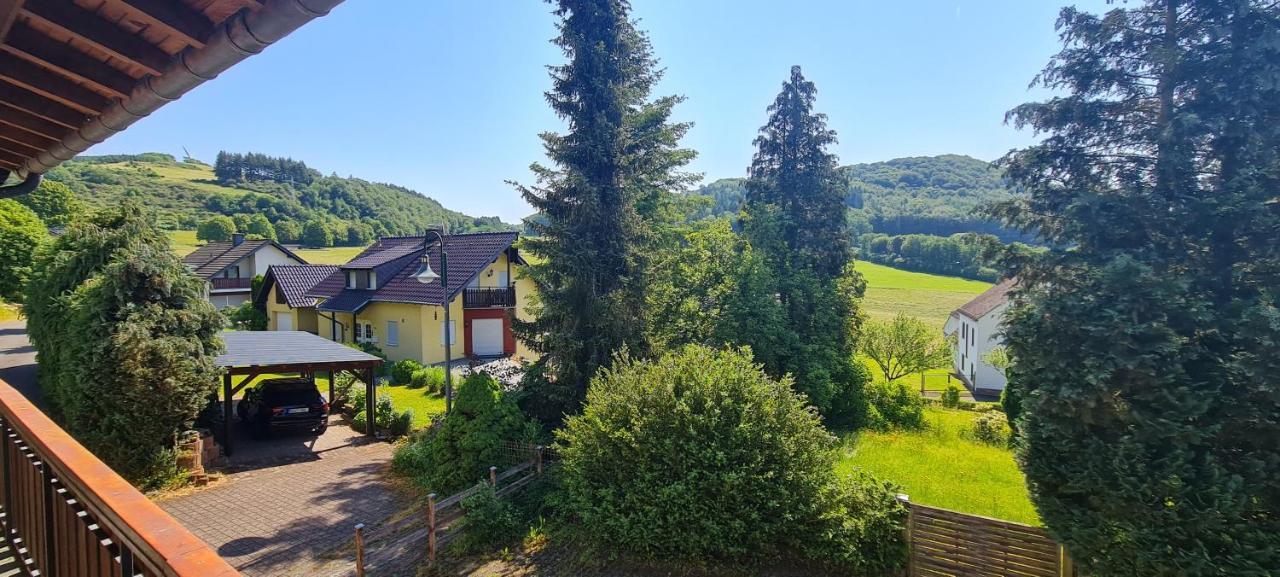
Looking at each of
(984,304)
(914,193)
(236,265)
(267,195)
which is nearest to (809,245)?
(984,304)

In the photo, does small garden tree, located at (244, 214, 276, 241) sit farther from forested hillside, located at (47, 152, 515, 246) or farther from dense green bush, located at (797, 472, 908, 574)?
dense green bush, located at (797, 472, 908, 574)

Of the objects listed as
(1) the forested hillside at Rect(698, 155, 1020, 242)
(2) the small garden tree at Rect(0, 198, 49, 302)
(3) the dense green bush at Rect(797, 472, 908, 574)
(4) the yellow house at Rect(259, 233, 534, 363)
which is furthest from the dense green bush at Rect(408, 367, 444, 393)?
(1) the forested hillside at Rect(698, 155, 1020, 242)

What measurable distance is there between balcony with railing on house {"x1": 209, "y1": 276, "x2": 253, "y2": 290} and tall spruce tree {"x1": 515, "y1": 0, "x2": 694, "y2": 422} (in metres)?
35.3

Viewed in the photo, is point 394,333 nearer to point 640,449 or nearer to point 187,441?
point 187,441

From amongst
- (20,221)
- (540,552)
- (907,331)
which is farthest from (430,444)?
(20,221)

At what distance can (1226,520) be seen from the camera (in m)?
5.95

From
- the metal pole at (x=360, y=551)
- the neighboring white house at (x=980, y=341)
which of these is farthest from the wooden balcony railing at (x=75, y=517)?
the neighboring white house at (x=980, y=341)

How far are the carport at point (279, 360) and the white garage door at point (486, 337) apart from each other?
9.99 meters

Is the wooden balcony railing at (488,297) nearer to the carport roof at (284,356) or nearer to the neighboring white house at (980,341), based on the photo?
the carport roof at (284,356)

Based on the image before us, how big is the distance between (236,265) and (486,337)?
2480 cm

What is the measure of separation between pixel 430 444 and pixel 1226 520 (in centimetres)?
1231

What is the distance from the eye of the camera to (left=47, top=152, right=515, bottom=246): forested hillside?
86562 millimetres

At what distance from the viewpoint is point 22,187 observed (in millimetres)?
5922

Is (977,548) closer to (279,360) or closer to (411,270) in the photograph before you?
(279,360)
